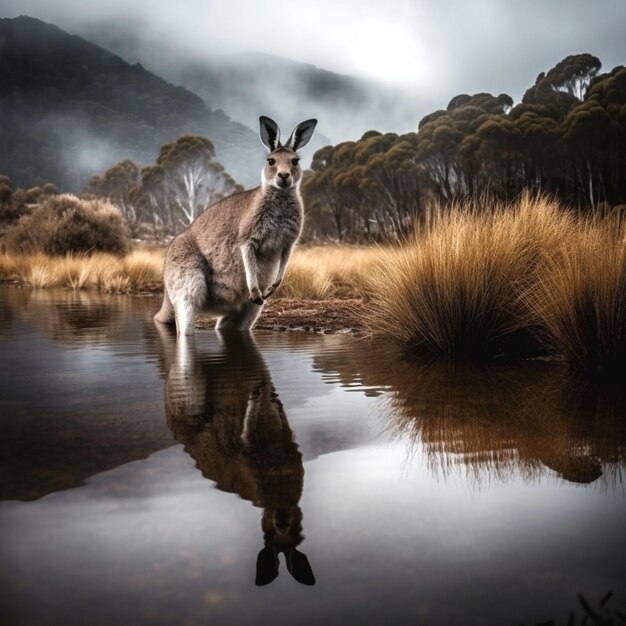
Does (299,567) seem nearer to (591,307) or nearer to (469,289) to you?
(591,307)

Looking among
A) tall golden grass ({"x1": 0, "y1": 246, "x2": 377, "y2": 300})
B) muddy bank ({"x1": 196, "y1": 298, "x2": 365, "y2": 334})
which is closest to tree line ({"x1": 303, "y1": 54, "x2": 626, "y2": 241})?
tall golden grass ({"x1": 0, "y1": 246, "x2": 377, "y2": 300})

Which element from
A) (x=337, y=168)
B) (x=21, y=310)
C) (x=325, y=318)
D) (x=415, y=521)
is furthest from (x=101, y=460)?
(x=337, y=168)

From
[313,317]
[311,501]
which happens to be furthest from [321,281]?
[311,501]

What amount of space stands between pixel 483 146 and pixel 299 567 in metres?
30.2

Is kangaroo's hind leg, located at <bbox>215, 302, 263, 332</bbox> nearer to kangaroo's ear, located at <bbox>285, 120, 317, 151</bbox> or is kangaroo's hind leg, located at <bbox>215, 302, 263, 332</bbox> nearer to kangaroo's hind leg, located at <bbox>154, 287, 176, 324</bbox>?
kangaroo's hind leg, located at <bbox>154, 287, 176, 324</bbox>

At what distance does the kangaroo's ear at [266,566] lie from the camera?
4.58ft

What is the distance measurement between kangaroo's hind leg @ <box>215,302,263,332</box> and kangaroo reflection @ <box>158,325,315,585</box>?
6.41 feet

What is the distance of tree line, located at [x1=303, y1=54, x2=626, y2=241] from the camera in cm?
2636

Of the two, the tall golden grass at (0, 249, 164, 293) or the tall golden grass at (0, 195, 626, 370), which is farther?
the tall golden grass at (0, 249, 164, 293)

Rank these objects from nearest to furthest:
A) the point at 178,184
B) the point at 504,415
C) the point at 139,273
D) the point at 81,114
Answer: the point at 504,415 → the point at 139,273 → the point at 178,184 → the point at 81,114

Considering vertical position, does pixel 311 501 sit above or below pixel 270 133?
below

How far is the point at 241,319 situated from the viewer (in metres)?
6.50

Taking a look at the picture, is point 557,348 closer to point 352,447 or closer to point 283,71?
point 352,447

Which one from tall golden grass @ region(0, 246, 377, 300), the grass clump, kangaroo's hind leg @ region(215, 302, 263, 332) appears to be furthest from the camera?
tall golden grass @ region(0, 246, 377, 300)
